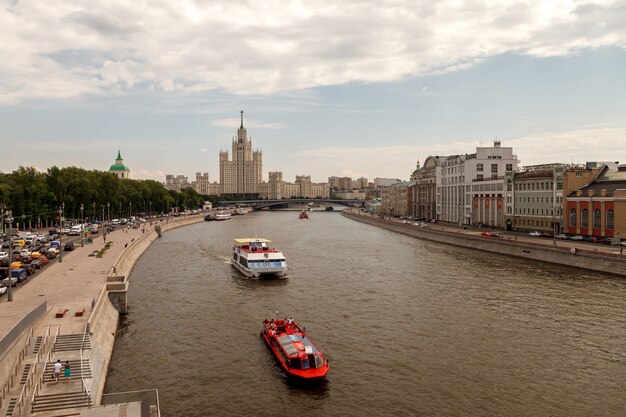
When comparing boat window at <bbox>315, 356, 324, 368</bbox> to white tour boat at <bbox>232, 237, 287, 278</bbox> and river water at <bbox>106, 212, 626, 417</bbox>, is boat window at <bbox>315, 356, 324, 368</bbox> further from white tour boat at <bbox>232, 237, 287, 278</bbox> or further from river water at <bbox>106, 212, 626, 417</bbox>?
white tour boat at <bbox>232, 237, 287, 278</bbox>

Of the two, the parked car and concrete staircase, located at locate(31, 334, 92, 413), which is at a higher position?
the parked car

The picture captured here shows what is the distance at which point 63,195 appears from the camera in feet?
361

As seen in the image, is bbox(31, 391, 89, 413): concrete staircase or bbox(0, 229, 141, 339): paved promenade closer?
bbox(31, 391, 89, 413): concrete staircase

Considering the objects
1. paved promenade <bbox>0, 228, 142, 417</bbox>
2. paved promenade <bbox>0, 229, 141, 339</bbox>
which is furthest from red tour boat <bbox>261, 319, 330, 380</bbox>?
paved promenade <bbox>0, 229, 141, 339</bbox>

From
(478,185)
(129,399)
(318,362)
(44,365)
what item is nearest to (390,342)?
(318,362)

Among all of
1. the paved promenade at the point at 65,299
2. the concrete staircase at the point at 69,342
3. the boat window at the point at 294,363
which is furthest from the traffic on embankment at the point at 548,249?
the concrete staircase at the point at 69,342

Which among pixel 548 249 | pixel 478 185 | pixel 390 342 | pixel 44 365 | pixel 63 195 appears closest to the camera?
pixel 44 365

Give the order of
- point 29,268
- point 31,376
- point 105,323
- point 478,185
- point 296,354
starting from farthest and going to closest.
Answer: point 478,185
point 29,268
point 105,323
point 296,354
point 31,376

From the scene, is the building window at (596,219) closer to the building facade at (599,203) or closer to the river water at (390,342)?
the building facade at (599,203)

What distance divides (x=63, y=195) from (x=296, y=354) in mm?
98873

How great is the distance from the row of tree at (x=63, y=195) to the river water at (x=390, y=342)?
4497cm

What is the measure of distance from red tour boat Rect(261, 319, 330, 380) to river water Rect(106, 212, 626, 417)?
67 cm

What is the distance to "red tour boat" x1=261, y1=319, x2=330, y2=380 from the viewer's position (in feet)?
88.2

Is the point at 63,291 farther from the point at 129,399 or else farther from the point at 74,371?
the point at 129,399
